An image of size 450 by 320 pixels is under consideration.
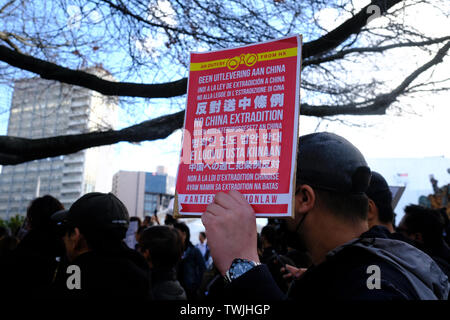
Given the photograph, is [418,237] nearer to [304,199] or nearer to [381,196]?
[381,196]

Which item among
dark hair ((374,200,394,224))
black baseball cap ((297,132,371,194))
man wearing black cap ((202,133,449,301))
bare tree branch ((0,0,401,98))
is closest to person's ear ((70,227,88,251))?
man wearing black cap ((202,133,449,301))

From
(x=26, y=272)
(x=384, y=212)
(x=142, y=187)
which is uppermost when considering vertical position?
(x=142, y=187)

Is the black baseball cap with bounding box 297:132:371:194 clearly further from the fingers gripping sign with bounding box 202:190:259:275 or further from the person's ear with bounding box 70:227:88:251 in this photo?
the person's ear with bounding box 70:227:88:251

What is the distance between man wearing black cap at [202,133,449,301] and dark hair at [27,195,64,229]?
272cm

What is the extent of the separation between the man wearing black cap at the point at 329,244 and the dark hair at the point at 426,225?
2212 mm

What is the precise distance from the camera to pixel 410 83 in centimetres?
498

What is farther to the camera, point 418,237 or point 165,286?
point 165,286

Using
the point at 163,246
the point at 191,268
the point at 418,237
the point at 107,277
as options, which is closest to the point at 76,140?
the point at 163,246

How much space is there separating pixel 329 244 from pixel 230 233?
414 millimetres

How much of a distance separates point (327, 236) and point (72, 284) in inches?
64.3

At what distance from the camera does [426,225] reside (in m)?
3.55

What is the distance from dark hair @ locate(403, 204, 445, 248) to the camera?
3.49 m

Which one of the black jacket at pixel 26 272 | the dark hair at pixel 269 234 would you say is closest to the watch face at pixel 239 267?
the black jacket at pixel 26 272
